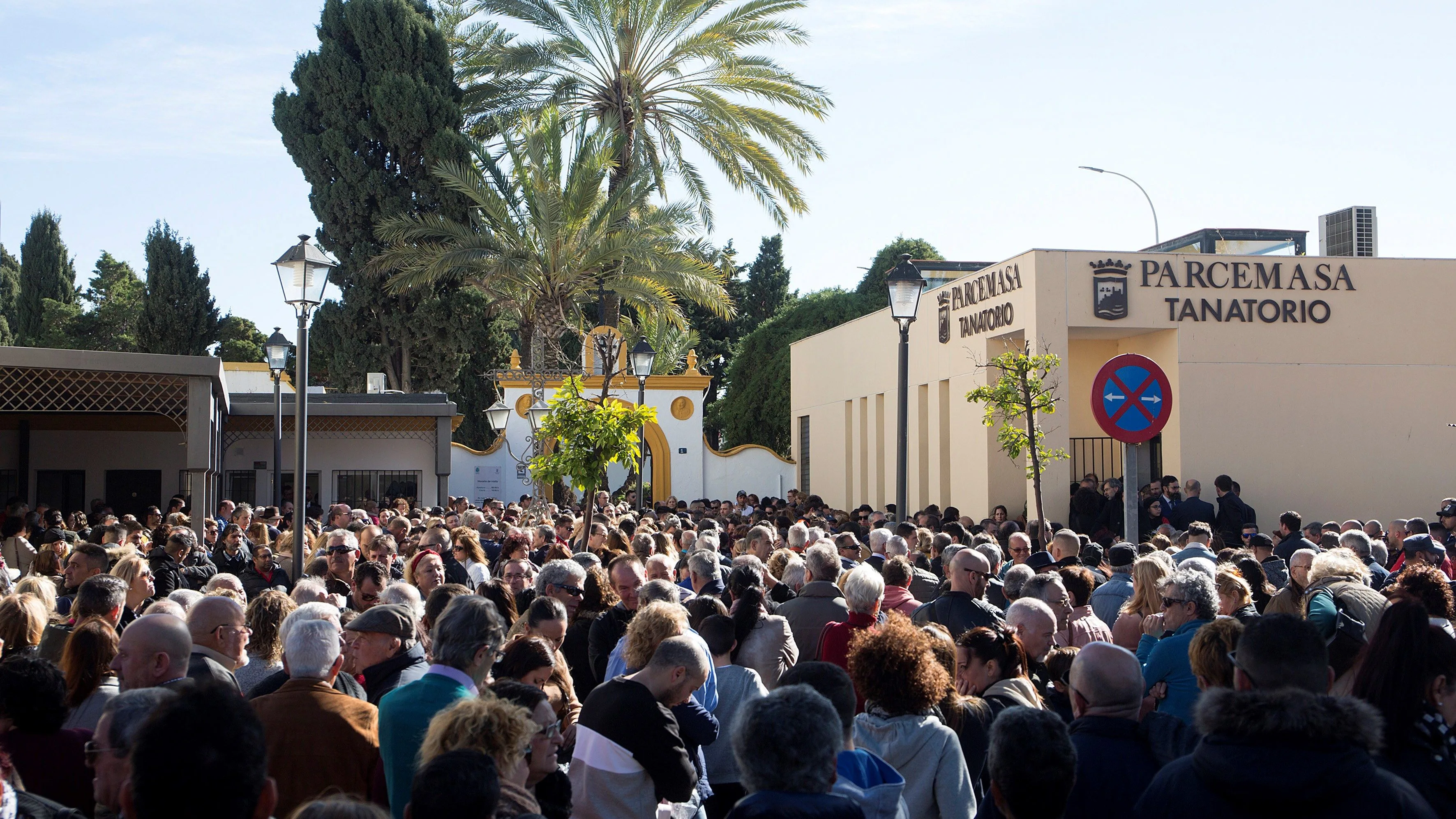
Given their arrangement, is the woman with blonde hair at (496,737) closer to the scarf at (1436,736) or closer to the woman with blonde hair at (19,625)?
the scarf at (1436,736)

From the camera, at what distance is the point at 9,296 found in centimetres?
5419

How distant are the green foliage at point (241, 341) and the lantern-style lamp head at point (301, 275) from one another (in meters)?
44.1

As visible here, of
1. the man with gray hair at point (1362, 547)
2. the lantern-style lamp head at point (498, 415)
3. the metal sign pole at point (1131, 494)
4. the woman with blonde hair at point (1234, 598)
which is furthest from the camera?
the lantern-style lamp head at point (498, 415)

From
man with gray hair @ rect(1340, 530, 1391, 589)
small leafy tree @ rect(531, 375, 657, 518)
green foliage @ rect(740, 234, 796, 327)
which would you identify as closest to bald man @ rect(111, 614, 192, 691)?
small leafy tree @ rect(531, 375, 657, 518)

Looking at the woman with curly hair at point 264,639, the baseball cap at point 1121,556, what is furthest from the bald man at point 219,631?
the baseball cap at point 1121,556

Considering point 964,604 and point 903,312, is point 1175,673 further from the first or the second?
point 903,312

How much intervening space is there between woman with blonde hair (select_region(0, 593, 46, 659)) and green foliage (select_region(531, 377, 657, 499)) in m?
6.60

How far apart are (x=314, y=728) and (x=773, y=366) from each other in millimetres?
44430

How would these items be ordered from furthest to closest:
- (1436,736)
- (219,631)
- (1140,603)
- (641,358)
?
(641,358) < (1140,603) < (219,631) < (1436,736)

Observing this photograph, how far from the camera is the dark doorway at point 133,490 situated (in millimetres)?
25125

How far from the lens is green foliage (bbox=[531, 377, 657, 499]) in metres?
12.5

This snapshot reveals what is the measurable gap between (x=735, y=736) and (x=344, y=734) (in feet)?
5.42

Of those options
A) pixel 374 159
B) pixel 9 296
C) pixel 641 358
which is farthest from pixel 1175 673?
pixel 9 296

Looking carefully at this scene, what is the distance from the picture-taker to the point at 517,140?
1182 inches
